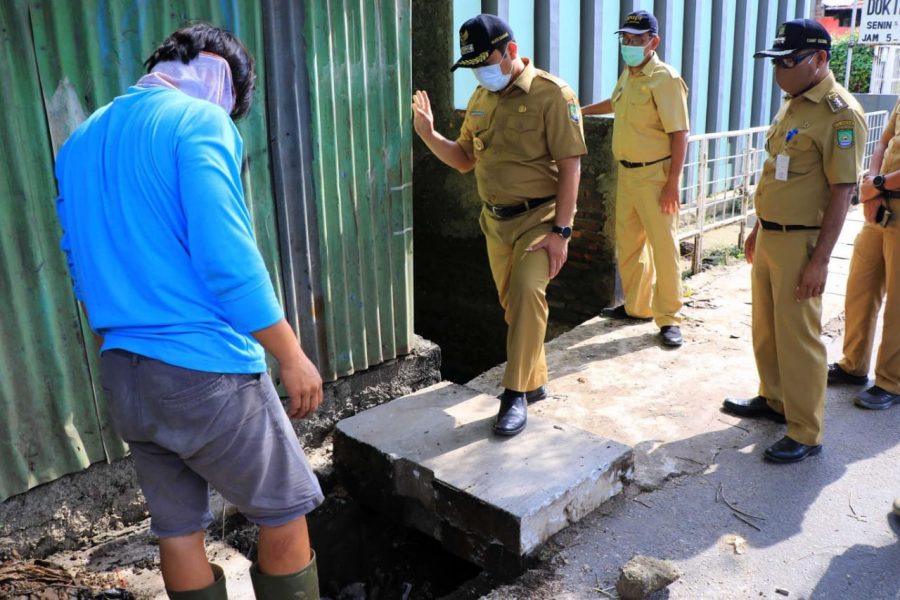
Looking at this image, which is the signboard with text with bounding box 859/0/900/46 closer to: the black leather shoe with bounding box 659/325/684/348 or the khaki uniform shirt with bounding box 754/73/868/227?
the black leather shoe with bounding box 659/325/684/348

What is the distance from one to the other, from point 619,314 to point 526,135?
7.62 feet

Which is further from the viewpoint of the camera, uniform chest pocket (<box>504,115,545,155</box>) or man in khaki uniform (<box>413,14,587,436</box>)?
uniform chest pocket (<box>504,115,545,155</box>)

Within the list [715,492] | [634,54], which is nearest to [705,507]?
[715,492]

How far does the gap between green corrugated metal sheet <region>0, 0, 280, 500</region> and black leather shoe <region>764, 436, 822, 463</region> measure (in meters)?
3.06

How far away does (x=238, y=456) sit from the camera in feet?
6.63

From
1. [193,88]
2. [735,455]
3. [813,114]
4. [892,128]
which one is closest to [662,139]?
[892,128]

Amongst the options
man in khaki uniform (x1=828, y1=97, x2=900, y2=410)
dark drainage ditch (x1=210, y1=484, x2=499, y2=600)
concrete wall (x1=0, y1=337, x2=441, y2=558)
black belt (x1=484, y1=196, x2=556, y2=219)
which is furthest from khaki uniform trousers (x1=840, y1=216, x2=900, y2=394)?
concrete wall (x1=0, y1=337, x2=441, y2=558)

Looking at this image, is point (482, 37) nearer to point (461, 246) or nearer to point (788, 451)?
point (788, 451)

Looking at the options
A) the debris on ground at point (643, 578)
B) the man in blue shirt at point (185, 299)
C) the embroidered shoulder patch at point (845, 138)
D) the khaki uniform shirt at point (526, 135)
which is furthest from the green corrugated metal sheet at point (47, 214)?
the embroidered shoulder patch at point (845, 138)

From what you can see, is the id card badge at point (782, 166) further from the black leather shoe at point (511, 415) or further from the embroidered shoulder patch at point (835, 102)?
the black leather shoe at point (511, 415)

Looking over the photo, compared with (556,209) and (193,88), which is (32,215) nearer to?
(193,88)

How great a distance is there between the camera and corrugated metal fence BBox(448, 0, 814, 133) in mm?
6703

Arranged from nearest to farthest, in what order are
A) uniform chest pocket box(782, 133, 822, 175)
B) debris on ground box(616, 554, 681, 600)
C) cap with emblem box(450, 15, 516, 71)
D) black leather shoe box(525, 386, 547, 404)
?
debris on ground box(616, 554, 681, 600)
uniform chest pocket box(782, 133, 822, 175)
cap with emblem box(450, 15, 516, 71)
black leather shoe box(525, 386, 547, 404)

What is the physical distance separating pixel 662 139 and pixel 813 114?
1681 mm
